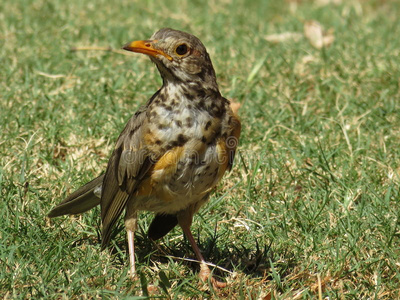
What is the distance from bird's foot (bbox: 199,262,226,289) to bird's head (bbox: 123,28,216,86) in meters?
1.28

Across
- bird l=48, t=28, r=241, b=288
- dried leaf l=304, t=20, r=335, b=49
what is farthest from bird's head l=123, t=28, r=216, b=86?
dried leaf l=304, t=20, r=335, b=49

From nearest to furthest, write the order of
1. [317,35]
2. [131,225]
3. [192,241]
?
1. [131,225]
2. [192,241]
3. [317,35]

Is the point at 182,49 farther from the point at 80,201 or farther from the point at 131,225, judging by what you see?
the point at 80,201

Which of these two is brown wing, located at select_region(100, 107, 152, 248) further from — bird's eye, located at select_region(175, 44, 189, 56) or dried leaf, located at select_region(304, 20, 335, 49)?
dried leaf, located at select_region(304, 20, 335, 49)

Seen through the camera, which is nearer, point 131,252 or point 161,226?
point 131,252

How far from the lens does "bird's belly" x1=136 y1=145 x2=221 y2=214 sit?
4.58 m

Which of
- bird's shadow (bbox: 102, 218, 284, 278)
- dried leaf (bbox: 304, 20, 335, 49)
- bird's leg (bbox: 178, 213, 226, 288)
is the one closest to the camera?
bird's leg (bbox: 178, 213, 226, 288)

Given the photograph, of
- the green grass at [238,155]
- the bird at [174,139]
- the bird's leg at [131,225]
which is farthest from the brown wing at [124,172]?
the green grass at [238,155]

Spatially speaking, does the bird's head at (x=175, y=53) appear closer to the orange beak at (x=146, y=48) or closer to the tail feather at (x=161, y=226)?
the orange beak at (x=146, y=48)

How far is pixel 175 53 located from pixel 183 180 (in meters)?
0.82

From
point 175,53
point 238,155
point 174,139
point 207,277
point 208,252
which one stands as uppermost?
point 175,53

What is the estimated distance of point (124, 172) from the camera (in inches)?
189

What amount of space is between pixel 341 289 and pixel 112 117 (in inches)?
117

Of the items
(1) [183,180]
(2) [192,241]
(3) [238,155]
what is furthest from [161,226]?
(3) [238,155]
